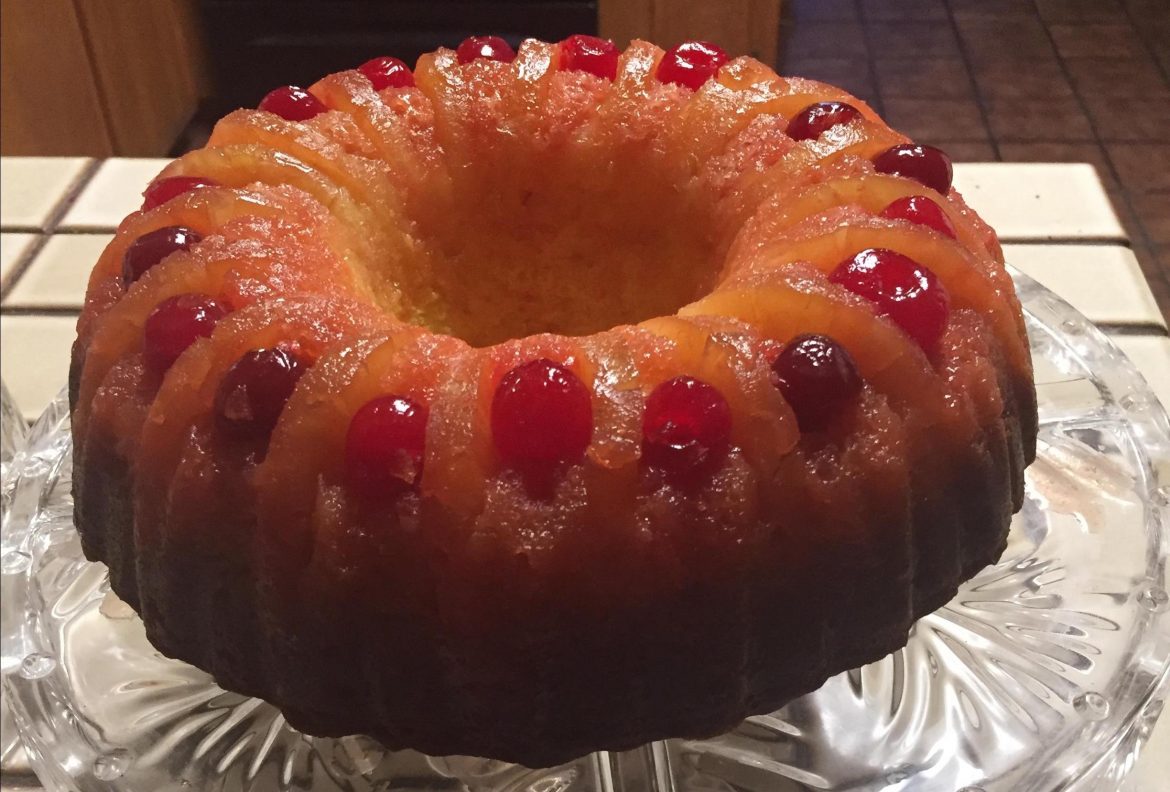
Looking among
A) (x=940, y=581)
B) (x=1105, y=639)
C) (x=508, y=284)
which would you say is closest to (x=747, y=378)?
(x=940, y=581)

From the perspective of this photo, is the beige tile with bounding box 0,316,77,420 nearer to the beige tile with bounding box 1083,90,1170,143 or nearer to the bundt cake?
the bundt cake

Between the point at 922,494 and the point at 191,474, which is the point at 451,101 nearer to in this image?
the point at 191,474

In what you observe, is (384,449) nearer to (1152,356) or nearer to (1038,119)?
(1152,356)

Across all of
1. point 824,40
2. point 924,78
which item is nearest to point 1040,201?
point 924,78

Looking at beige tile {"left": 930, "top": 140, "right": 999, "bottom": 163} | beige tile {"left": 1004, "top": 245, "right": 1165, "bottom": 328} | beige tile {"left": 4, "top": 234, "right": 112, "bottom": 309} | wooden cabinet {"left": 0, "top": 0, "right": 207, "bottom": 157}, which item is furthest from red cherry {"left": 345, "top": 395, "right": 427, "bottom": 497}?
beige tile {"left": 930, "top": 140, "right": 999, "bottom": 163}

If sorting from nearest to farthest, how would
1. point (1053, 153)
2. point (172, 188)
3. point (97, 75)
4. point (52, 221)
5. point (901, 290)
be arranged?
point (901, 290) < point (172, 188) < point (52, 221) < point (97, 75) < point (1053, 153)

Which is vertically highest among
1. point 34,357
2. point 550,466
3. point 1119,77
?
point 550,466
